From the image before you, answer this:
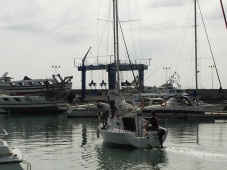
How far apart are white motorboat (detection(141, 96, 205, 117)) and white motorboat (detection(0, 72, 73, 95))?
30.3 metres

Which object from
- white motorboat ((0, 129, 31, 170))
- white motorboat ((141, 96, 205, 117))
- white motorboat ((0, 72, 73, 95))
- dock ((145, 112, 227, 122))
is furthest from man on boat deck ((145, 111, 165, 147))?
white motorboat ((0, 72, 73, 95))

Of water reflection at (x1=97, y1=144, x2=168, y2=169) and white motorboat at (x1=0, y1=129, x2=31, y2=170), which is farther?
water reflection at (x1=97, y1=144, x2=168, y2=169)

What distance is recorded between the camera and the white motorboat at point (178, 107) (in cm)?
5191

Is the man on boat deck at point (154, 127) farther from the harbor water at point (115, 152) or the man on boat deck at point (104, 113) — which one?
the man on boat deck at point (104, 113)

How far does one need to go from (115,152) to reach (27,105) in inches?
1711

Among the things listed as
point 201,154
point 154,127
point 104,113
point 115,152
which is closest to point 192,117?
point 104,113

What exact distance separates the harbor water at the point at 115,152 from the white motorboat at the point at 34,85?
3926cm

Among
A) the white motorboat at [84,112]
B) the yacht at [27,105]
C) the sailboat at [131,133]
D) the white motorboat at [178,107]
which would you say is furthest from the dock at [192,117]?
the yacht at [27,105]

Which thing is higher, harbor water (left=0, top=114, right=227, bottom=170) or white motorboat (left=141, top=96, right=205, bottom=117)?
white motorboat (left=141, top=96, right=205, bottom=117)

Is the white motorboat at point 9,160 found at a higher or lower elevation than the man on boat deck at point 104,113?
lower

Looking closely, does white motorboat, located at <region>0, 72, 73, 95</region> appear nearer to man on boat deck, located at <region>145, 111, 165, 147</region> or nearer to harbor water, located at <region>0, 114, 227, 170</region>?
harbor water, located at <region>0, 114, 227, 170</region>

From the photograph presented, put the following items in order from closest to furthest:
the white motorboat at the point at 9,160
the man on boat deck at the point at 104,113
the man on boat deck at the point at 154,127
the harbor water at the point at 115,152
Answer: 1. the white motorboat at the point at 9,160
2. the harbor water at the point at 115,152
3. the man on boat deck at the point at 154,127
4. the man on boat deck at the point at 104,113

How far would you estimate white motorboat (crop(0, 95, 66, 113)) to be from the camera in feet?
227

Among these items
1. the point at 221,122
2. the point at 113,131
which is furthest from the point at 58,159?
the point at 221,122
